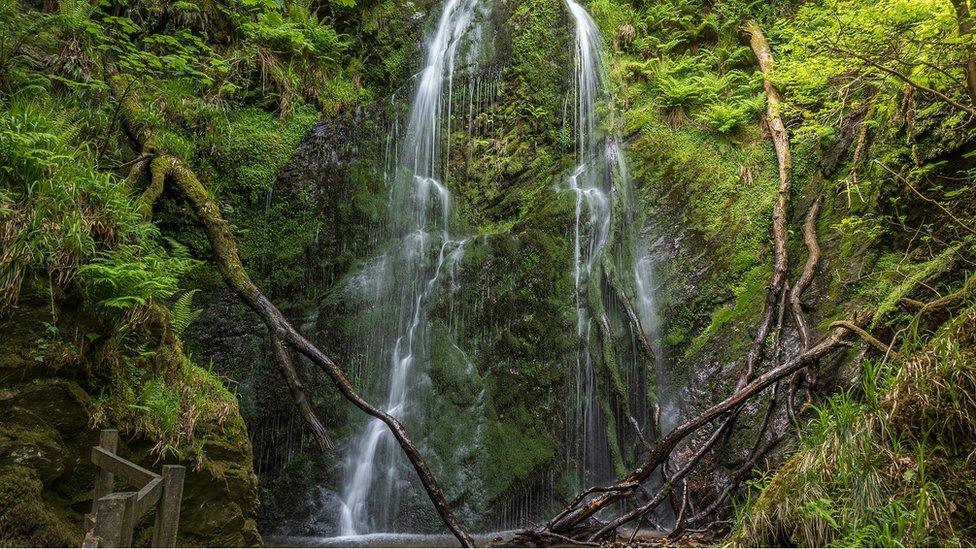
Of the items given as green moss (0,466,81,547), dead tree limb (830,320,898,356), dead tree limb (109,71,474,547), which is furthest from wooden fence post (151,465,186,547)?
dead tree limb (830,320,898,356)

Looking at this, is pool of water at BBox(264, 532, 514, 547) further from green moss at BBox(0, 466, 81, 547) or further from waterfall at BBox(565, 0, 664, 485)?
green moss at BBox(0, 466, 81, 547)

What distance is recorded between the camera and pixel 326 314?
9242mm

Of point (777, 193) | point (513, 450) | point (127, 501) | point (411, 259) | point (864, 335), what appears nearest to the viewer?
point (127, 501)

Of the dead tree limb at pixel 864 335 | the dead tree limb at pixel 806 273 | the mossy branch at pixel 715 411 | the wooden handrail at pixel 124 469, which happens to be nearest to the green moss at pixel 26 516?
the wooden handrail at pixel 124 469

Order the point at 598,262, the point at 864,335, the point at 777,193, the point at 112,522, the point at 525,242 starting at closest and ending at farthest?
the point at 112,522, the point at 864,335, the point at 777,193, the point at 598,262, the point at 525,242

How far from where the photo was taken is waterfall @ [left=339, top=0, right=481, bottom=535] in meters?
8.09

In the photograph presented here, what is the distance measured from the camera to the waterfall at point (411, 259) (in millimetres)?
8094

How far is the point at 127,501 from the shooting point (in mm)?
2850

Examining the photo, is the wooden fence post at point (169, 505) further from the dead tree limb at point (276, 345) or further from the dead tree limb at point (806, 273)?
the dead tree limb at point (806, 273)

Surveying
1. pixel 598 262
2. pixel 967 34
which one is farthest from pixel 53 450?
pixel 967 34

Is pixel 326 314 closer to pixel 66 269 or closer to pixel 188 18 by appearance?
pixel 66 269

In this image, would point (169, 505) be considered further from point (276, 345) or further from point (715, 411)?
point (715, 411)

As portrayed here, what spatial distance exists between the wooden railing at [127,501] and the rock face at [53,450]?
879mm

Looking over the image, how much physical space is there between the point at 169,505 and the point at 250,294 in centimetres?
337
